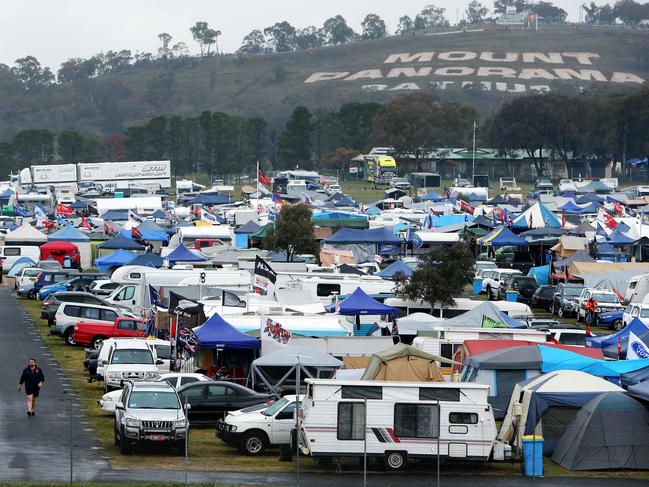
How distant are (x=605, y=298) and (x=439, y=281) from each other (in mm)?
7412

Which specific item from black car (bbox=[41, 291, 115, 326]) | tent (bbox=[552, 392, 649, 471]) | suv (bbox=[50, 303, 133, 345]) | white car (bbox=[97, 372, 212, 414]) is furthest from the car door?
black car (bbox=[41, 291, 115, 326])

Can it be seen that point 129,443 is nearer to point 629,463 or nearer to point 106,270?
point 629,463

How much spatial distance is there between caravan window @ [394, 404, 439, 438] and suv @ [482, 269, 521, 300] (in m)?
30.6

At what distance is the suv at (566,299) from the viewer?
4753 cm

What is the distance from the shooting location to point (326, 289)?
44562mm

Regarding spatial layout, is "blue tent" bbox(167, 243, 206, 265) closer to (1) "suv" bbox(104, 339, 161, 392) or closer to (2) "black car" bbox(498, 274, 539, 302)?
(2) "black car" bbox(498, 274, 539, 302)

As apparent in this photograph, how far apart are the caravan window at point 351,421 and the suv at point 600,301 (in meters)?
24.4

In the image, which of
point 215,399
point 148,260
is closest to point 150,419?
point 215,399

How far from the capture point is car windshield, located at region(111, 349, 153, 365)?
30.6m

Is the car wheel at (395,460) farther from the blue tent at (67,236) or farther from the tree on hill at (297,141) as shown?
the tree on hill at (297,141)

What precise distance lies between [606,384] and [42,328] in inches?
925

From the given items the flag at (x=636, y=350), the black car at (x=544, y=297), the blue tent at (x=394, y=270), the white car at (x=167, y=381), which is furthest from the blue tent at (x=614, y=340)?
the blue tent at (x=394, y=270)

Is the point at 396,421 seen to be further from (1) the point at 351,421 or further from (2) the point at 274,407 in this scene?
(2) the point at 274,407

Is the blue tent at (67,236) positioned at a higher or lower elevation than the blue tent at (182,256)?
lower
